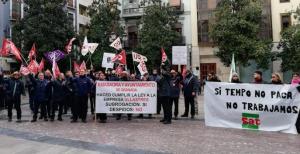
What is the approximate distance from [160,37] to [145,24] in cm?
218

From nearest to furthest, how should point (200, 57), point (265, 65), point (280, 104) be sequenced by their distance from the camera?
point (280, 104), point (265, 65), point (200, 57)

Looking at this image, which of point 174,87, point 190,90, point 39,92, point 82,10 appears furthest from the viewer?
point 82,10

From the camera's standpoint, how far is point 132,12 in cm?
4116

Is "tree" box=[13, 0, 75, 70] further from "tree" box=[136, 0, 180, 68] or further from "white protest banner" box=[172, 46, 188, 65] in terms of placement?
"white protest banner" box=[172, 46, 188, 65]

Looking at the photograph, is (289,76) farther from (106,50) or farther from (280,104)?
(280,104)

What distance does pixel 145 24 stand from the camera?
3594cm

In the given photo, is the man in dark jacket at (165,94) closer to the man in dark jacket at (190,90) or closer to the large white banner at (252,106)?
the man in dark jacket at (190,90)

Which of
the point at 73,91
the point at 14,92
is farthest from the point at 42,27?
the point at 73,91

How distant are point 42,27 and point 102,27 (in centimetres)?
588

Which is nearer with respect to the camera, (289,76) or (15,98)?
(15,98)

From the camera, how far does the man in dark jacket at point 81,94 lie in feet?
43.9

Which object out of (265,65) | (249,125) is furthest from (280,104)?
(265,65)

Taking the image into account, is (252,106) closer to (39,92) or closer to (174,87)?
(174,87)

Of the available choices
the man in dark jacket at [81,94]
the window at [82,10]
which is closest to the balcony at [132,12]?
the window at [82,10]
